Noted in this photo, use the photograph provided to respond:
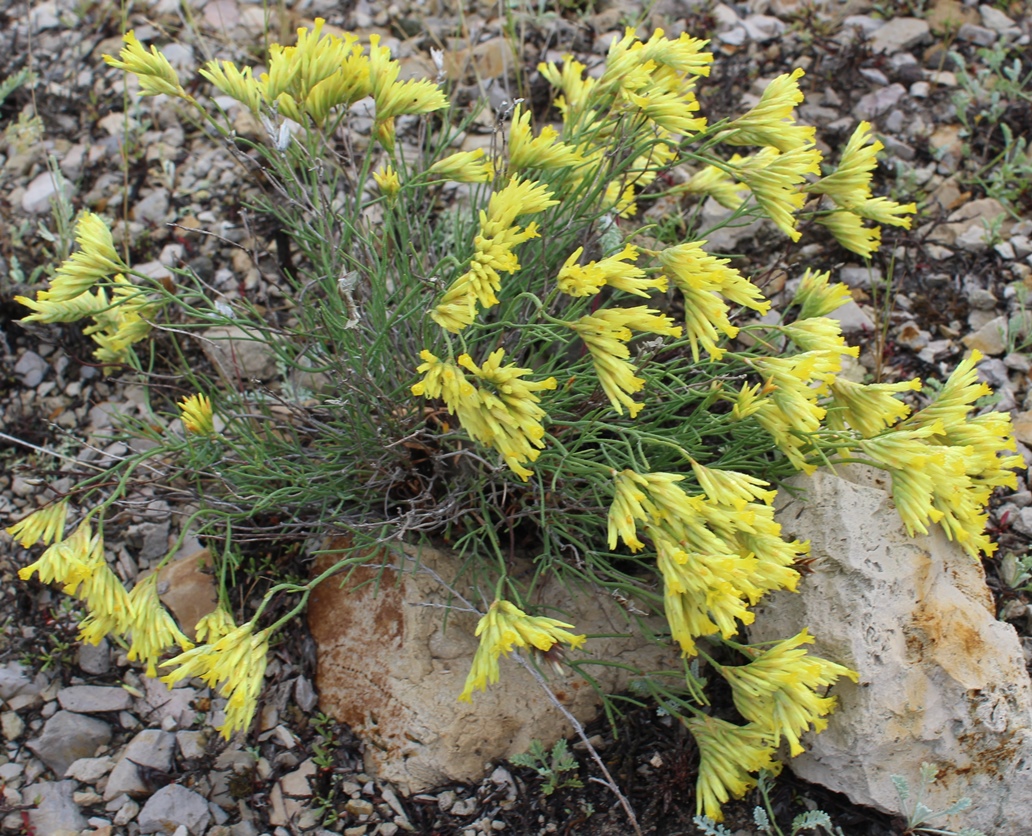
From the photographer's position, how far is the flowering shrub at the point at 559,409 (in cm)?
215

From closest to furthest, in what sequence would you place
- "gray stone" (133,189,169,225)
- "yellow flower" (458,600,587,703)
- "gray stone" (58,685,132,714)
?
"yellow flower" (458,600,587,703)
"gray stone" (58,685,132,714)
"gray stone" (133,189,169,225)

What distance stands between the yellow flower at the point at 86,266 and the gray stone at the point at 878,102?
3.33 metres

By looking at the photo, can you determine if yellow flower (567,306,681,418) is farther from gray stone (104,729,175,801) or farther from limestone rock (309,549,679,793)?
gray stone (104,729,175,801)

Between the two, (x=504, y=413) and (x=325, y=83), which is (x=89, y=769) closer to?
(x=504, y=413)

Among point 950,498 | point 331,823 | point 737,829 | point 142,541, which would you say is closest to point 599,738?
point 737,829

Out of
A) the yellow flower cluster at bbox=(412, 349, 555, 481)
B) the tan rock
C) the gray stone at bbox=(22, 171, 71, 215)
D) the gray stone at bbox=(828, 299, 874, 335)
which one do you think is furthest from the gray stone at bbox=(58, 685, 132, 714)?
the gray stone at bbox=(828, 299, 874, 335)

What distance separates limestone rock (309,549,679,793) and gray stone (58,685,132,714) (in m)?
0.64

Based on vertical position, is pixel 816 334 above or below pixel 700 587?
above

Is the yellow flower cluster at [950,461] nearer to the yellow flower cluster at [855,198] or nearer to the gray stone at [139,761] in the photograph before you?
the yellow flower cluster at [855,198]

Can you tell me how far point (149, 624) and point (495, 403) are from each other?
117cm

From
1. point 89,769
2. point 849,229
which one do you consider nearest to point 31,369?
point 89,769

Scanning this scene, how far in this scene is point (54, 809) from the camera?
2.68m

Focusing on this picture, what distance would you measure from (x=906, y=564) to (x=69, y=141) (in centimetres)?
399

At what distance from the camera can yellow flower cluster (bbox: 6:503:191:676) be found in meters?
2.35
